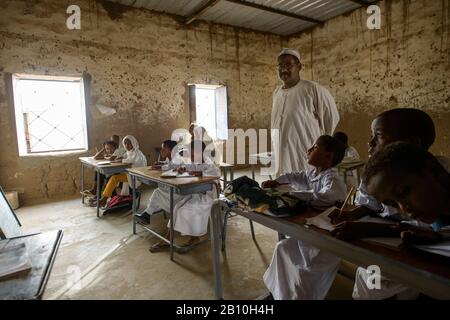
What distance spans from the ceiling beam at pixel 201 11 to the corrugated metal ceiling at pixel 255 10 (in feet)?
0.12

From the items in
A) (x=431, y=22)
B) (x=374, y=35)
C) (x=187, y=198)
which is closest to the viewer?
(x=187, y=198)

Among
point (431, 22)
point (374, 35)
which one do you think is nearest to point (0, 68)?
point (374, 35)

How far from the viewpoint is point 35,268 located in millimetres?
2311

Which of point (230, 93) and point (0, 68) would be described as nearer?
point (0, 68)

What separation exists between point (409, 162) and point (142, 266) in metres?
2.25

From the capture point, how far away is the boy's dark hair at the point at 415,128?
123 cm

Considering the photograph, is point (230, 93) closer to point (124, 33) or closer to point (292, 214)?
point (124, 33)

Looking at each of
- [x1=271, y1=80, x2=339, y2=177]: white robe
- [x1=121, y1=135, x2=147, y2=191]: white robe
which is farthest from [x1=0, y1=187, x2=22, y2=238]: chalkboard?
[x1=271, y1=80, x2=339, y2=177]: white robe

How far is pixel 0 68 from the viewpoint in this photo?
174 inches

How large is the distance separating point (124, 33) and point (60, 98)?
175 centimetres

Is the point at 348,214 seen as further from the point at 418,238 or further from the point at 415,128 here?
the point at 415,128

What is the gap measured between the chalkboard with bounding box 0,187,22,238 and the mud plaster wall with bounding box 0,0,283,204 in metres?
1.96

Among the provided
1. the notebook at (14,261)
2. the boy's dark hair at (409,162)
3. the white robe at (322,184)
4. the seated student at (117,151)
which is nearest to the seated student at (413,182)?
the boy's dark hair at (409,162)
